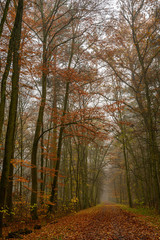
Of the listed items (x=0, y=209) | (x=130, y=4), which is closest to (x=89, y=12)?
(x=130, y=4)

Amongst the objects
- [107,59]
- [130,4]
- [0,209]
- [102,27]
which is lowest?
[0,209]

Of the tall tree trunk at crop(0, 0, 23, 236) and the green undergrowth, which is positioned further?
the green undergrowth

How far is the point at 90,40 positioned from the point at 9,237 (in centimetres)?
1080

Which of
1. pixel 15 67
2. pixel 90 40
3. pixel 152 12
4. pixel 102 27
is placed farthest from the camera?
pixel 90 40

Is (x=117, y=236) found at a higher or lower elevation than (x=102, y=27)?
lower

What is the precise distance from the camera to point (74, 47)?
11.2 metres

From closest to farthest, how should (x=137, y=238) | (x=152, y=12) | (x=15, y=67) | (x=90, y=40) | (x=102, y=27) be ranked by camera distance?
(x=137, y=238)
(x=15, y=67)
(x=152, y=12)
(x=102, y=27)
(x=90, y=40)

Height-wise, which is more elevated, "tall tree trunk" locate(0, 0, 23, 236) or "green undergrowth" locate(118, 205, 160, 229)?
"tall tree trunk" locate(0, 0, 23, 236)

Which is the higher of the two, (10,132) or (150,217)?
(10,132)

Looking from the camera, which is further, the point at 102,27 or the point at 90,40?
the point at 90,40

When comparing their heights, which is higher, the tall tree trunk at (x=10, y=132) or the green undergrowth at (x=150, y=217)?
the tall tree trunk at (x=10, y=132)

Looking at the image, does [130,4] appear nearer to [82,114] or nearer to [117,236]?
[82,114]

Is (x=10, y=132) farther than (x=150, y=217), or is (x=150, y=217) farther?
(x=150, y=217)

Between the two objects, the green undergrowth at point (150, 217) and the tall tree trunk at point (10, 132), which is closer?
the tall tree trunk at point (10, 132)
